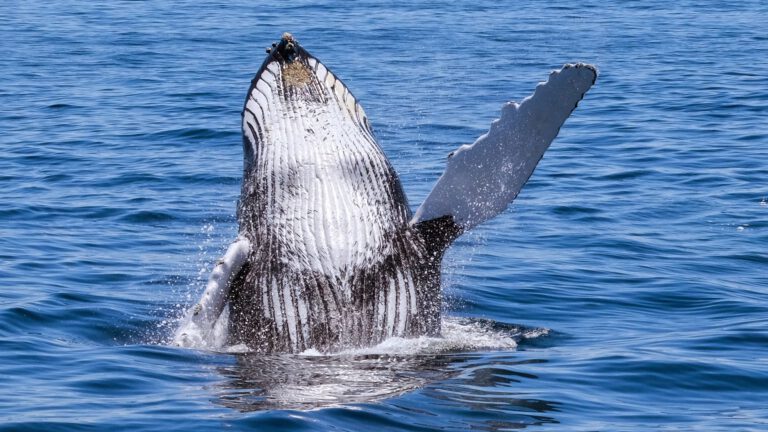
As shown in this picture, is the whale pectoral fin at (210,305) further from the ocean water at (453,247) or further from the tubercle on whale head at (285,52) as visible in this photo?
the tubercle on whale head at (285,52)

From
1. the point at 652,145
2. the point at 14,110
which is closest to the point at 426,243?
the point at 652,145

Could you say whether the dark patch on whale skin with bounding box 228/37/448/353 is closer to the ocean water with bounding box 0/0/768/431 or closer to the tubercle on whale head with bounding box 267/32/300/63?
the tubercle on whale head with bounding box 267/32/300/63

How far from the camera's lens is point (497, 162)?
1329 centimetres

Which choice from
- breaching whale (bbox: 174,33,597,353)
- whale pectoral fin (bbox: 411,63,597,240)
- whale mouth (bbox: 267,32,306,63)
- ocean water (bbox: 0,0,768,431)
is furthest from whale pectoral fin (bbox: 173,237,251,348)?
whale mouth (bbox: 267,32,306,63)

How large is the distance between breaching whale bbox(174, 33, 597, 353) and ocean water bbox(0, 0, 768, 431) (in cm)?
38

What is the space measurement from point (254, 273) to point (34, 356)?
229cm

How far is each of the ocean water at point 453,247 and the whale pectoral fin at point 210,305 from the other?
7.8 inches

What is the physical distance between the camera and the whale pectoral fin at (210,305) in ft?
40.5

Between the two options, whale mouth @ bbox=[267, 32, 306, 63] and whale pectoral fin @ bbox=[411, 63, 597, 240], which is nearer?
whale pectoral fin @ bbox=[411, 63, 597, 240]

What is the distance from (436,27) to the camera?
4425 centimetres

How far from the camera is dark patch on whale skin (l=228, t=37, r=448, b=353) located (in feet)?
41.3

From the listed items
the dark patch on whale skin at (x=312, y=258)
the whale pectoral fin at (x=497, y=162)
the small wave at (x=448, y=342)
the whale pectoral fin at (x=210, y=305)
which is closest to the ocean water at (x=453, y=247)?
the small wave at (x=448, y=342)

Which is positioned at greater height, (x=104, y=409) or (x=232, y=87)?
(x=232, y=87)

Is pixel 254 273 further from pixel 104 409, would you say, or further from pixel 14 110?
pixel 14 110
